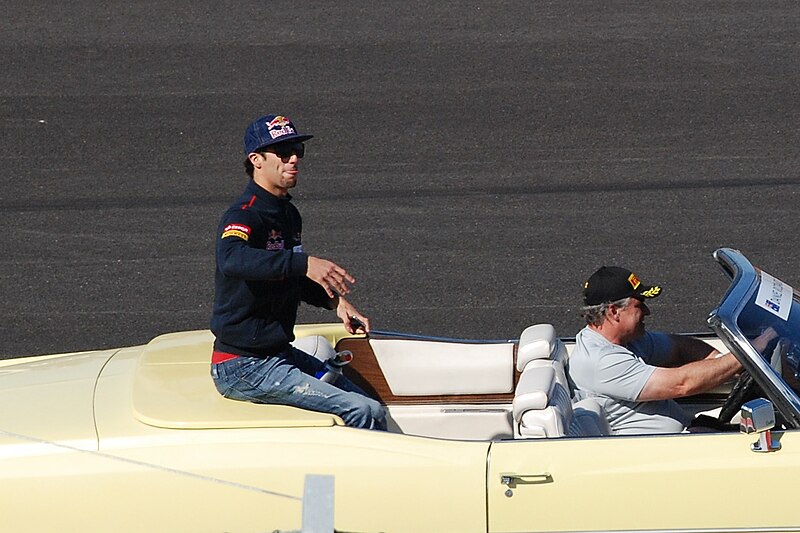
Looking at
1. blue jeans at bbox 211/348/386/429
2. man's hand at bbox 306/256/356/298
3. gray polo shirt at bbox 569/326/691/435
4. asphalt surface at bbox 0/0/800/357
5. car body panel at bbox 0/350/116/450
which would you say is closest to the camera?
man's hand at bbox 306/256/356/298

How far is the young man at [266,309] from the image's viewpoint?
445 centimetres

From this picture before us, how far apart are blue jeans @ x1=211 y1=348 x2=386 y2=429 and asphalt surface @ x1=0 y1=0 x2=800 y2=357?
288cm

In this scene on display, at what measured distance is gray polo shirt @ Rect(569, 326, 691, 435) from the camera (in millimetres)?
4805

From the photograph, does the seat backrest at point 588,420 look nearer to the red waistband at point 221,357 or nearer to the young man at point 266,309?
the young man at point 266,309

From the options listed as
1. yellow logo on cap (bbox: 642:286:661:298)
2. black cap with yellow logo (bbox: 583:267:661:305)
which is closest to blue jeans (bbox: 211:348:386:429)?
black cap with yellow logo (bbox: 583:267:661:305)

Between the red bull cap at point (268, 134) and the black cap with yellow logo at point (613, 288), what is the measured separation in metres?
1.26

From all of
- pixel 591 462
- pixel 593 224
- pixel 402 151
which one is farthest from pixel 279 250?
pixel 402 151

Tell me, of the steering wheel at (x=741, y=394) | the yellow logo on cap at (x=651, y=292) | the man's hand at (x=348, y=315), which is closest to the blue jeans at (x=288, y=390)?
the man's hand at (x=348, y=315)

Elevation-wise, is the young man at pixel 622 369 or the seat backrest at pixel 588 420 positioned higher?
the young man at pixel 622 369

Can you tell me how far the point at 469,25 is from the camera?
11961 millimetres

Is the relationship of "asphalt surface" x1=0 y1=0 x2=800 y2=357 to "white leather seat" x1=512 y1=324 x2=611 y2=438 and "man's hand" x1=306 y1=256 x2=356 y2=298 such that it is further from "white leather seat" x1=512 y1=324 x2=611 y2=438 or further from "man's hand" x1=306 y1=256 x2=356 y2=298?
"man's hand" x1=306 y1=256 x2=356 y2=298

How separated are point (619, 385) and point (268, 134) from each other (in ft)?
5.27

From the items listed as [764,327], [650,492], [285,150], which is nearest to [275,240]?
[285,150]

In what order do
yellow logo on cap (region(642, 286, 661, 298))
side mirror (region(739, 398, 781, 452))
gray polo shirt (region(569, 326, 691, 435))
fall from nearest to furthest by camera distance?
side mirror (region(739, 398, 781, 452)) → gray polo shirt (region(569, 326, 691, 435)) → yellow logo on cap (region(642, 286, 661, 298))
